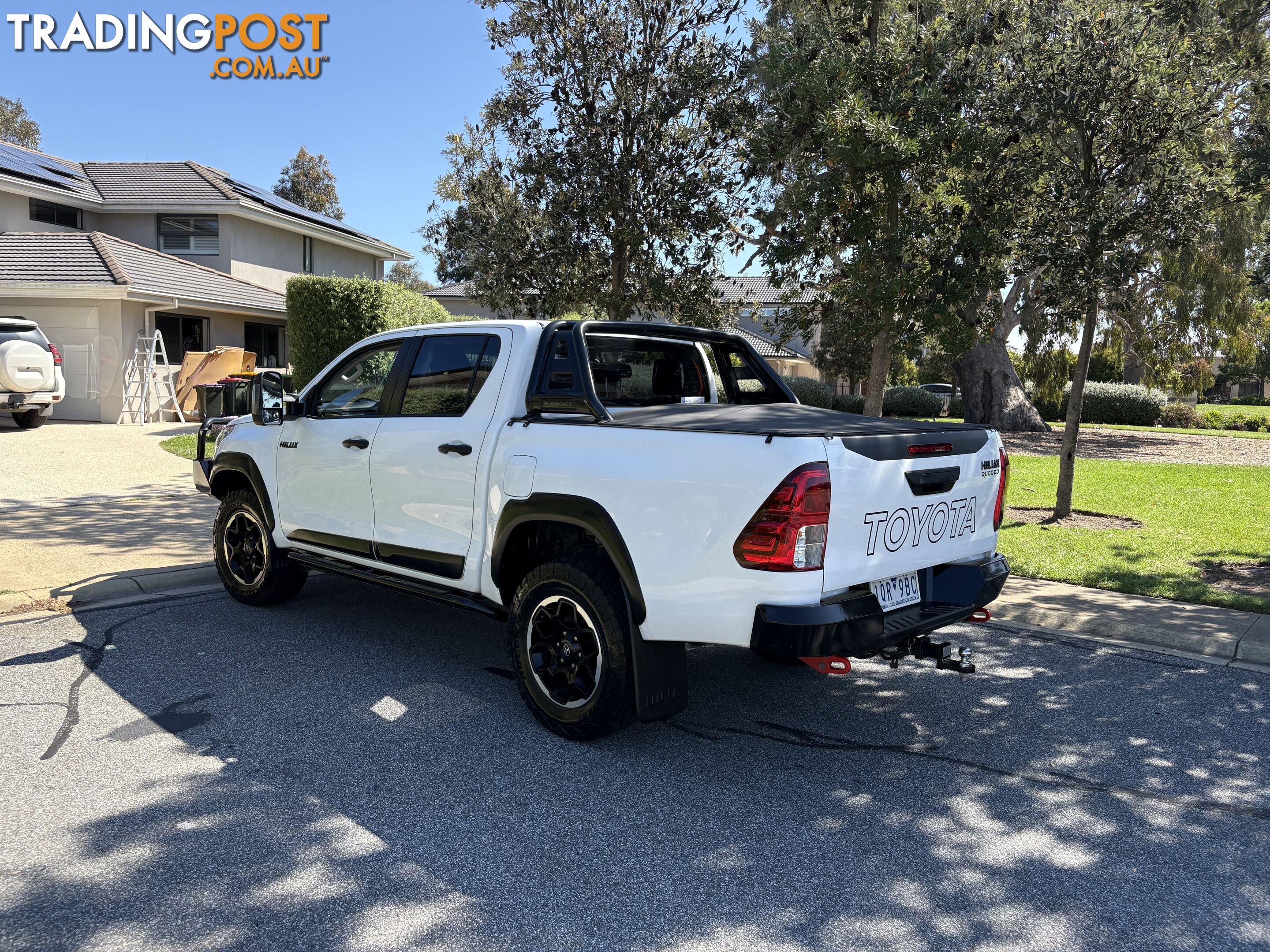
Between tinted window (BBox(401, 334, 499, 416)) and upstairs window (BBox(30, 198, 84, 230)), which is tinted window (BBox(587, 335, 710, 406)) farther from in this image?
upstairs window (BBox(30, 198, 84, 230))

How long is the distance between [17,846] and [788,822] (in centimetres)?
283

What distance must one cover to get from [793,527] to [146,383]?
1990 cm

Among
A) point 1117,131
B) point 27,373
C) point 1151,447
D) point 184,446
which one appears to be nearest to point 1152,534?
point 1117,131

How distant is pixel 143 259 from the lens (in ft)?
73.1

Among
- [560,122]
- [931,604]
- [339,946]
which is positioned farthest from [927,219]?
[339,946]

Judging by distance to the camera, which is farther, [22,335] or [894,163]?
[22,335]

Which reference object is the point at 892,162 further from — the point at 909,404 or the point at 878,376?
the point at 909,404

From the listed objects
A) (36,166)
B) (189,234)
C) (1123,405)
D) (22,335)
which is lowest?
(1123,405)

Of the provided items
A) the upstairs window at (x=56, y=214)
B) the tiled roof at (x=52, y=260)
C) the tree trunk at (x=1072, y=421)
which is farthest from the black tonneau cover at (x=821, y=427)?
the upstairs window at (x=56, y=214)

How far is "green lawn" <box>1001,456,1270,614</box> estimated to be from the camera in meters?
7.56

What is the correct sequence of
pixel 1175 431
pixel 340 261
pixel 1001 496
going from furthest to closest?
pixel 340 261 → pixel 1175 431 → pixel 1001 496

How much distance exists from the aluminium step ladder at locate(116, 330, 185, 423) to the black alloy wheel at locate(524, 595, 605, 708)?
1816cm

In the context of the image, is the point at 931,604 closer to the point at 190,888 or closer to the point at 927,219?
the point at 190,888

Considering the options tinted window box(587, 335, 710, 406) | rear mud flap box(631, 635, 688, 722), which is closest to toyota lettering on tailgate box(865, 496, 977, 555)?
rear mud flap box(631, 635, 688, 722)
